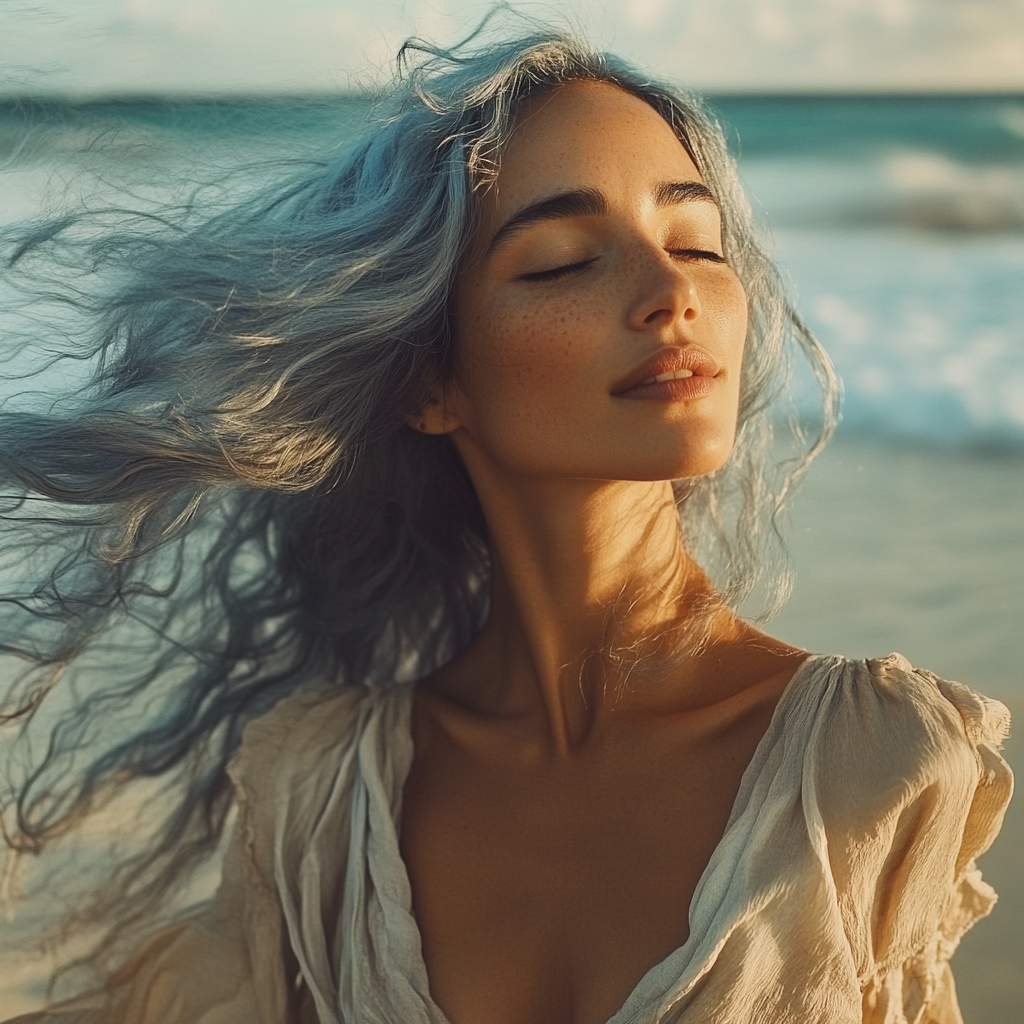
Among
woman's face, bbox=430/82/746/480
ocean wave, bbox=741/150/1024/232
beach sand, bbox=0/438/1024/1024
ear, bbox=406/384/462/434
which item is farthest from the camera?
ocean wave, bbox=741/150/1024/232

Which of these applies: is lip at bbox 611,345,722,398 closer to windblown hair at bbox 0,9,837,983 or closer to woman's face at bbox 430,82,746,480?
woman's face at bbox 430,82,746,480

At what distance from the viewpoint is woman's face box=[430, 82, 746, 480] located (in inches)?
68.2

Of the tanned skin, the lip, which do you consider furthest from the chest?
the lip

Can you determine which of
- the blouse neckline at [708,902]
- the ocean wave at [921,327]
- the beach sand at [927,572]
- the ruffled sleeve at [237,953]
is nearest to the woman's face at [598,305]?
the blouse neckline at [708,902]

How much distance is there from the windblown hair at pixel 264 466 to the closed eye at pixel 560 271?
0.14 meters

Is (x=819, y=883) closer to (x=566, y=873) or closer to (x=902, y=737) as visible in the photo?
(x=902, y=737)

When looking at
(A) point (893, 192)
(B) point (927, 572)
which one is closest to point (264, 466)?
(B) point (927, 572)

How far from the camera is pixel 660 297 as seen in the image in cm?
172

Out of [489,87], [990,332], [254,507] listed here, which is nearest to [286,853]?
[254,507]

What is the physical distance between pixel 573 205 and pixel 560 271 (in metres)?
0.09

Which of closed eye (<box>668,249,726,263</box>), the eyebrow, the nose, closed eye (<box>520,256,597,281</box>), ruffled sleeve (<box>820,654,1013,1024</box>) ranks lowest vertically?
ruffled sleeve (<box>820,654,1013,1024</box>)

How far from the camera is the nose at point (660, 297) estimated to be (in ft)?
5.65

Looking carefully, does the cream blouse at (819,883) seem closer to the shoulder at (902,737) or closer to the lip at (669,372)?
the shoulder at (902,737)

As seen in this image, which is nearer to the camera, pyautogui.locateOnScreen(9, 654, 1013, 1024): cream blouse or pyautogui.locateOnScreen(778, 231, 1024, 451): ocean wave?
pyautogui.locateOnScreen(9, 654, 1013, 1024): cream blouse
